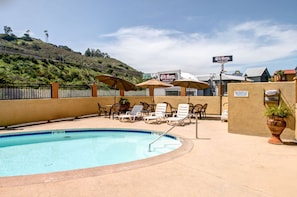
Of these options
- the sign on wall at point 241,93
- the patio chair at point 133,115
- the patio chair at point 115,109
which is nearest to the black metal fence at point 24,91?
the patio chair at point 115,109

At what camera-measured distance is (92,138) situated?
34.3ft

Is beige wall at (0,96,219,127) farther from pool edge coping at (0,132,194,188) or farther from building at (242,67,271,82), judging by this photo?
building at (242,67,271,82)

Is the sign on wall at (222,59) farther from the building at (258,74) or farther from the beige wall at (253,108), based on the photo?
the building at (258,74)

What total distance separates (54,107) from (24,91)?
5.72ft

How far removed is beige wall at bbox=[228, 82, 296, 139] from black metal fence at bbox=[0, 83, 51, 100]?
937 cm

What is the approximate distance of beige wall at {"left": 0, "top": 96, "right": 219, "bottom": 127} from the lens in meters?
11.7

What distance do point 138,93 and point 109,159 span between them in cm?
1219

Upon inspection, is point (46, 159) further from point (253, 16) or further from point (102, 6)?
point (253, 16)

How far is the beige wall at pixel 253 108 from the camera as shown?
8.09 m

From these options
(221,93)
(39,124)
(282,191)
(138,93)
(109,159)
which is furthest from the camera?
(138,93)

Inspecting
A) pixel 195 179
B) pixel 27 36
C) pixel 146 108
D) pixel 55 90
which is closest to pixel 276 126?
pixel 195 179

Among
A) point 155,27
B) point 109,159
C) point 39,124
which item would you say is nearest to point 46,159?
point 109,159

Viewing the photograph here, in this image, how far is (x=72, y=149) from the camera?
876cm

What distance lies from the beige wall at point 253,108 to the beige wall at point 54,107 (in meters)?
6.87
